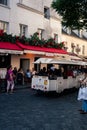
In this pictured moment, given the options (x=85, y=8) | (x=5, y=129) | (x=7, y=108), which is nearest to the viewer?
(x=5, y=129)

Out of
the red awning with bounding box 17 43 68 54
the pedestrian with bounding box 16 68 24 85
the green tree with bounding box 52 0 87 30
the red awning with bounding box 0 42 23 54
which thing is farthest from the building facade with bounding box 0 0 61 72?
Answer: the green tree with bounding box 52 0 87 30

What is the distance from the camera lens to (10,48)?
75.4 feet

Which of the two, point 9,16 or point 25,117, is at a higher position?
point 9,16

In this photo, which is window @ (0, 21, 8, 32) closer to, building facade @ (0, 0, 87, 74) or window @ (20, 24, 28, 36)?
building facade @ (0, 0, 87, 74)

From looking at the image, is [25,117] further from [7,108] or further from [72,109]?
[72,109]

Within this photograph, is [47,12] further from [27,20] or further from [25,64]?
[25,64]

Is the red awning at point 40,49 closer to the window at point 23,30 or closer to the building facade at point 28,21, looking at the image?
the building facade at point 28,21

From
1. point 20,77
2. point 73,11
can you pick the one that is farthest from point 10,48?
point 73,11

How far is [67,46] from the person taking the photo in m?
40.0

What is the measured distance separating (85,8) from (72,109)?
1196 centimetres

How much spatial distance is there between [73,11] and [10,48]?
18.6 ft

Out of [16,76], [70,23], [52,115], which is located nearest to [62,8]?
[70,23]

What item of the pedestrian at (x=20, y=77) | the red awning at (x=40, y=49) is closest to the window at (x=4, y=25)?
the red awning at (x=40, y=49)

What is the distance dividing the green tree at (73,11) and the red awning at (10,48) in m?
4.35
